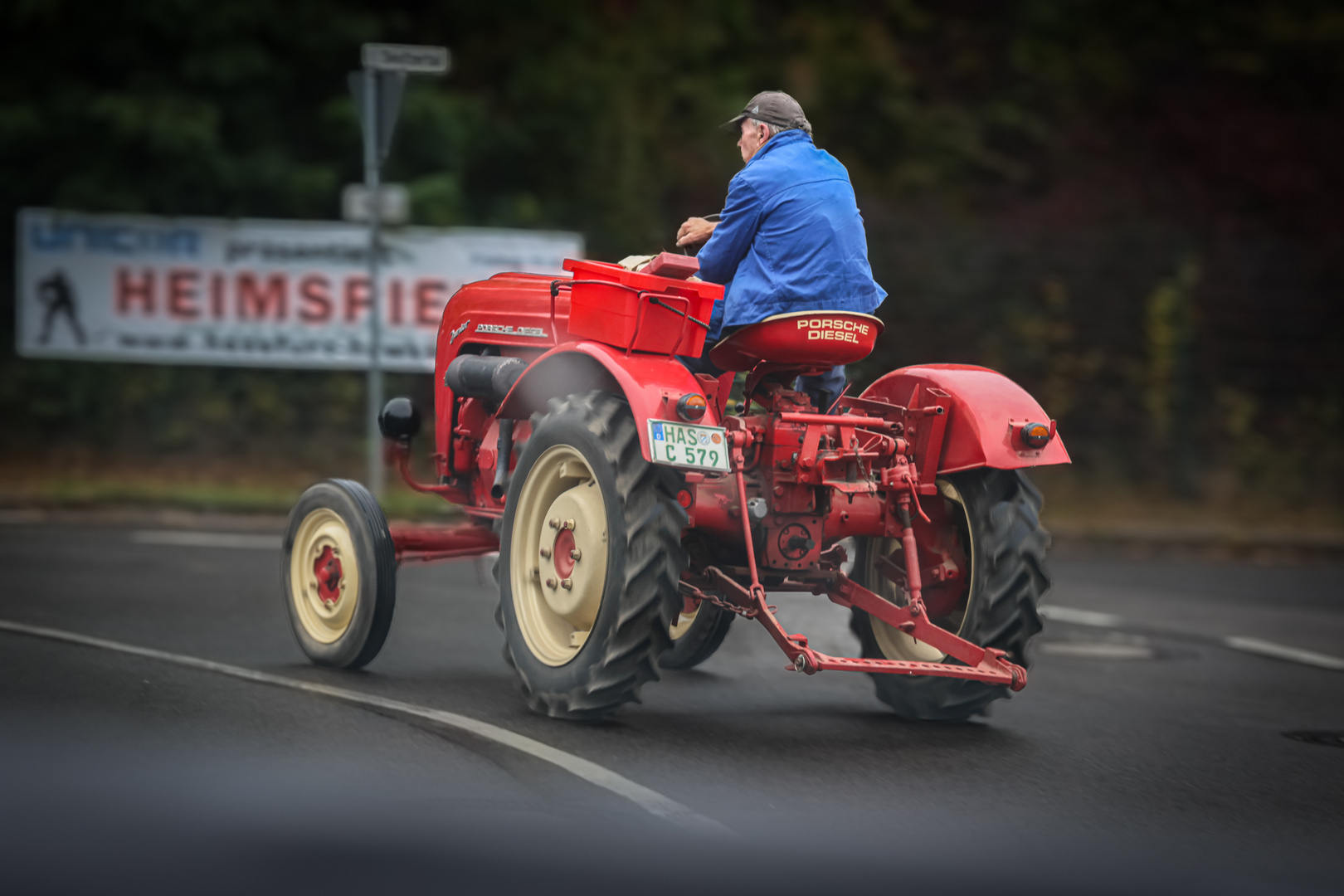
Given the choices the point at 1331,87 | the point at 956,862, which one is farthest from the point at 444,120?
the point at 956,862

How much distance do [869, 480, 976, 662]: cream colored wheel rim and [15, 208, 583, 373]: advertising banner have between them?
10.0 m

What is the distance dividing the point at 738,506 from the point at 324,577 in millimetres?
2028

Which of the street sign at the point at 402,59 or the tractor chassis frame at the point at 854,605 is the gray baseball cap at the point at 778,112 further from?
the street sign at the point at 402,59

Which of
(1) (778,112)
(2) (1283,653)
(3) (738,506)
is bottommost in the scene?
(2) (1283,653)

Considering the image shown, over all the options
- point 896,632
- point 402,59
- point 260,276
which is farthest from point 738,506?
point 260,276

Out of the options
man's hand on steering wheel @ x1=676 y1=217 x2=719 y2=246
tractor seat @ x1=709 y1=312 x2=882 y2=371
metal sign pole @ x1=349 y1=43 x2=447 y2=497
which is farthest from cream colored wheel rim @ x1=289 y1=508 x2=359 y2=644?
metal sign pole @ x1=349 y1=43 x2=447 y2=497

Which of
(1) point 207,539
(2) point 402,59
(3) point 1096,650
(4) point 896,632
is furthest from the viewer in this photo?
(2) point 402,59

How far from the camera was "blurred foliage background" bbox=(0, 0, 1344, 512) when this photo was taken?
1752 cm

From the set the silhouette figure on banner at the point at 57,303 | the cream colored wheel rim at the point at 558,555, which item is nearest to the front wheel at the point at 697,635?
the cream colored wheel rim at the point at 558,555

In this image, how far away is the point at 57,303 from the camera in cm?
1656

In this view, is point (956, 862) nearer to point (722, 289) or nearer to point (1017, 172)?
point (722, 289)

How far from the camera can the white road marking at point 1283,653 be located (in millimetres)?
9164

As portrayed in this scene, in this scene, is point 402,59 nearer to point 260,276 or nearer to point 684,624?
point 260,276

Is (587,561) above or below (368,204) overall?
below
